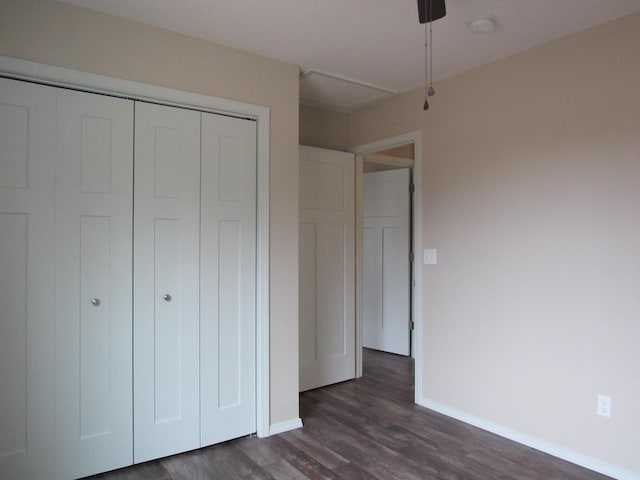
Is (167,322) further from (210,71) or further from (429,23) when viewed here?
(429,23)

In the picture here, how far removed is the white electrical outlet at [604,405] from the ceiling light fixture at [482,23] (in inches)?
83.6

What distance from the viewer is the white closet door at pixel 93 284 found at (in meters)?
2.25

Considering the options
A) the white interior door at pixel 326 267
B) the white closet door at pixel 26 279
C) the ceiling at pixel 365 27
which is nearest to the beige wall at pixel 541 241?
the ceiling at pixel 365 27

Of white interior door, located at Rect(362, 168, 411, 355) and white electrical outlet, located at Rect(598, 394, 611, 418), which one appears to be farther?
white interior door, located at Rect(362, 168, 411, 355)

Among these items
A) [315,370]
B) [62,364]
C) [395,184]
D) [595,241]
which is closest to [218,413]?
[62,364]

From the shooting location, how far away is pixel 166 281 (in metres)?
2.54

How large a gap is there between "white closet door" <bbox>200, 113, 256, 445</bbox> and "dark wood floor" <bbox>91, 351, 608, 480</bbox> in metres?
0.21

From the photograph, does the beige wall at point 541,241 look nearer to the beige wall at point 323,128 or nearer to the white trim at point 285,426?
the beige wall at point 323,128

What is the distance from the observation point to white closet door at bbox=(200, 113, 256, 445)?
2.68 metres

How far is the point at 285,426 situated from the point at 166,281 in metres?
1.28

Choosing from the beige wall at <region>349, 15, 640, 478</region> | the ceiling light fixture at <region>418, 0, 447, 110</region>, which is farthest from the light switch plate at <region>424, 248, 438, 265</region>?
the ceiling light fixture at <region>418, 0, 447, 110</region>

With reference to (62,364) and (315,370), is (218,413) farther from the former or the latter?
(315,370)

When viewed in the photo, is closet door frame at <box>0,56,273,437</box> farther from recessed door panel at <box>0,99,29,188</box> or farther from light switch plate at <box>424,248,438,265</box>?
light switch plate at <box>424,248,438,265</box>

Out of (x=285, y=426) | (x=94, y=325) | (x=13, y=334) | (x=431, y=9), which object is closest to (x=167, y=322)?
(x=94, y=325)
